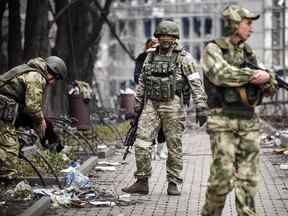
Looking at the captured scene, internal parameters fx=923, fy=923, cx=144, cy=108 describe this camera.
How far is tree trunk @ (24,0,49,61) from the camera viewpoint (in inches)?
759

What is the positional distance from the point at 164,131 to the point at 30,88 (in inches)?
87.2

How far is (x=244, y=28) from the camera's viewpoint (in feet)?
27.2

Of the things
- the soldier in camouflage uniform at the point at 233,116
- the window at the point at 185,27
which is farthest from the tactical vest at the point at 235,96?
the window at the point at 185,27

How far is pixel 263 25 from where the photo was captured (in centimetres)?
5003

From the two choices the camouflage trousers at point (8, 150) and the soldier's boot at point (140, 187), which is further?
the soldier's boot at point (140, 187)

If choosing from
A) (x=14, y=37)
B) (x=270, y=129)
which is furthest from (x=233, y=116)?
(x=270, y=129)

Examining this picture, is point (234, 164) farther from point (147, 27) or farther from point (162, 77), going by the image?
point (147, 27)

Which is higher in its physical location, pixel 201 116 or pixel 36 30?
pixel 36 30

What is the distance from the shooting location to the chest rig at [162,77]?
1154 centimetres

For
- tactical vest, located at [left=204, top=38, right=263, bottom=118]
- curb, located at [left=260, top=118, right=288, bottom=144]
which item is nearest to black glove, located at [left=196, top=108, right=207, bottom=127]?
tactical vest, located at [left=204, top=38, right=263, bottom=118]

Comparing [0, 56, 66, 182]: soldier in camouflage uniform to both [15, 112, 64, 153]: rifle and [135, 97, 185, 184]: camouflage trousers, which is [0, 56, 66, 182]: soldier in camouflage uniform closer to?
[15, 112, 64, 153]: rifle

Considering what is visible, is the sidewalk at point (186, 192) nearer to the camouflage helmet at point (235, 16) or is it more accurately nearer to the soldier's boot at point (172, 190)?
the soldier's boot at point (172, 190)

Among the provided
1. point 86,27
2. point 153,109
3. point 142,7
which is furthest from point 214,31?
point 153,109

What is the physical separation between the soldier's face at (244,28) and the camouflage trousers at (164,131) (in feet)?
11.1
